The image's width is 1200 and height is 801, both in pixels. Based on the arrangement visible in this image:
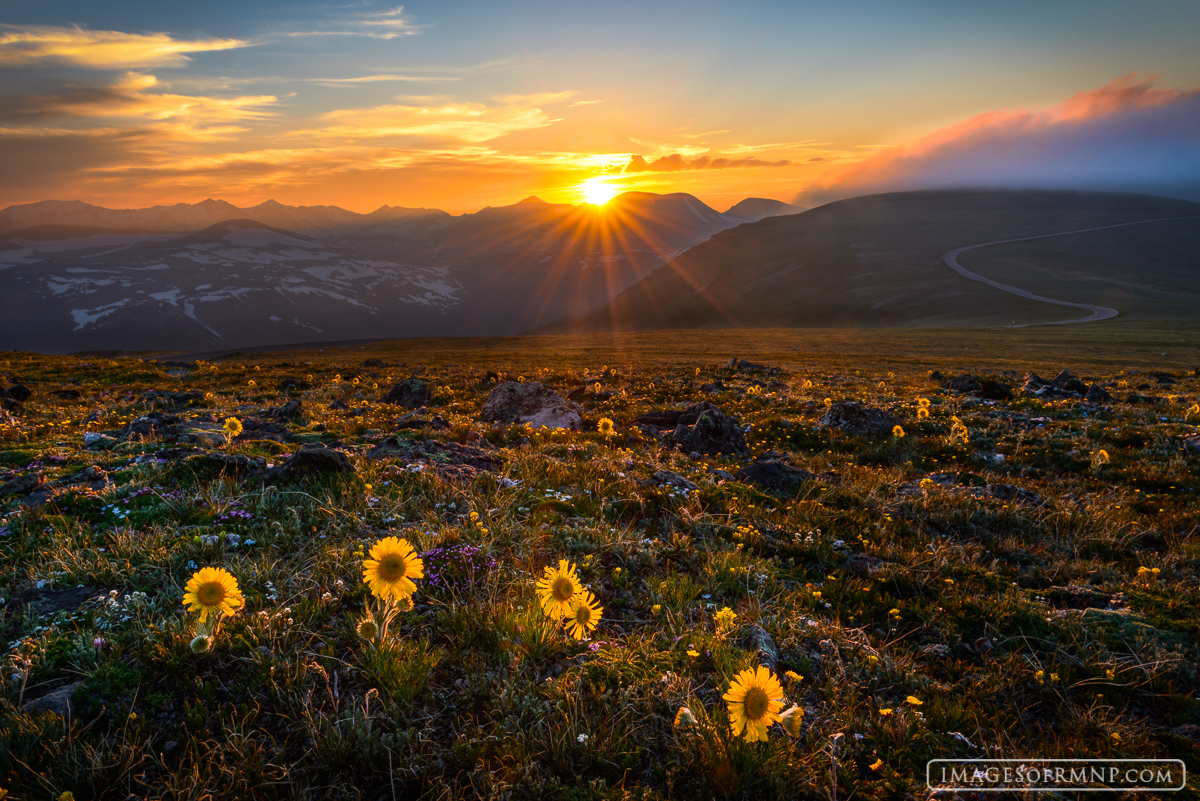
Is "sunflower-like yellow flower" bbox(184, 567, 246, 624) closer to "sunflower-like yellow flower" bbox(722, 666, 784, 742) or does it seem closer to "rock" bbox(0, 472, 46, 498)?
"sunflower-like yellow flower" bbox(722, 666, 784, 742)

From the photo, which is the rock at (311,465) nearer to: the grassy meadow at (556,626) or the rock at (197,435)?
the grassy meadow at (556,626)

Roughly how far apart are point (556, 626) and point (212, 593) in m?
2.29

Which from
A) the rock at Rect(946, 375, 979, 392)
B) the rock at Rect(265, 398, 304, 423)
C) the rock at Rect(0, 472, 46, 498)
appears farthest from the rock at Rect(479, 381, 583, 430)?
the rock at Rect(946, 375, 979, 392)

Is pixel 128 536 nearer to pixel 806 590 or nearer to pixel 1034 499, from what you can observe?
pixel 806 590

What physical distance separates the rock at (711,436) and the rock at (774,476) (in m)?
1.79

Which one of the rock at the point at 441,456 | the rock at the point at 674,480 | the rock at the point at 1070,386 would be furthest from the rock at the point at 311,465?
the rock at the point at 1070,386

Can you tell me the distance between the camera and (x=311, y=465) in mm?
6648

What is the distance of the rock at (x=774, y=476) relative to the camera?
838cm

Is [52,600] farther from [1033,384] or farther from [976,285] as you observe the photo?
[976,285]

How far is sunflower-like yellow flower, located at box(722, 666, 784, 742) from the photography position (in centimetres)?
271

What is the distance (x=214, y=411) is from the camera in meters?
13.4

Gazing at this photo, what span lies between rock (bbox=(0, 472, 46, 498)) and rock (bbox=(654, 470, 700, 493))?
776cm

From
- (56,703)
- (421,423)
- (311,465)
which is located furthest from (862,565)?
(421,423)

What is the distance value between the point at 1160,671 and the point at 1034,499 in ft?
15.8
